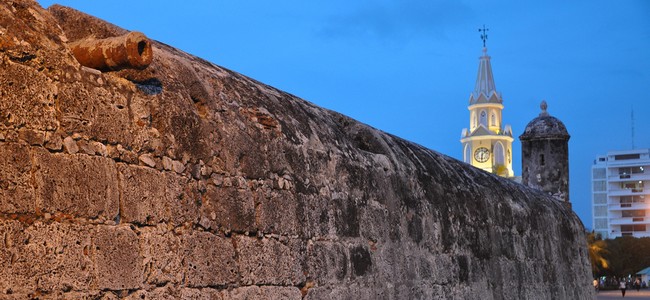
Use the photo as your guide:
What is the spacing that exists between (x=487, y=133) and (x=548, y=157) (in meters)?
106

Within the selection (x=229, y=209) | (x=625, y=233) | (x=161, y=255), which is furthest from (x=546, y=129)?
(x=625, y=233)

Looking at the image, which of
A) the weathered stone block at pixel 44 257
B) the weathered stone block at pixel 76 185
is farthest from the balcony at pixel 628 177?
the weathered stone block at pixel 44 257

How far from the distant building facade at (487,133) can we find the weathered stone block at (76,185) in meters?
116

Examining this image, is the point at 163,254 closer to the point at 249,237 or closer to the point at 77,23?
the point at 249,237

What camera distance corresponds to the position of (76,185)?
12.8 ft

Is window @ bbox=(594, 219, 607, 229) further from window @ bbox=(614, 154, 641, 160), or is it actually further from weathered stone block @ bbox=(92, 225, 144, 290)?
weathered stone block @ bbox=(92, 225, 144, 290)

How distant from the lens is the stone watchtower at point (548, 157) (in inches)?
617

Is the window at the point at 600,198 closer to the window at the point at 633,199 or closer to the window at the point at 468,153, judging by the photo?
the window at the point at 633,199


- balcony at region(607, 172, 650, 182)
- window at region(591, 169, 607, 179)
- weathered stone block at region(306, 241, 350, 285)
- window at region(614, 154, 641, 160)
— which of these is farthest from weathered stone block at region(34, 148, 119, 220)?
window at region(591, 169, 607, 179)

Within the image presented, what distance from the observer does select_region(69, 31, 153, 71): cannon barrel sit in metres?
4.26

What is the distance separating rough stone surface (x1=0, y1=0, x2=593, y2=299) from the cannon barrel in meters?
0.06

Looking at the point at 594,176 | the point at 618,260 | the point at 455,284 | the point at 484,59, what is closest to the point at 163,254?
the point at 455,284

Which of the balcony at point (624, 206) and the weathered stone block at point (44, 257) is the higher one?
the balcony at point (624, 206)

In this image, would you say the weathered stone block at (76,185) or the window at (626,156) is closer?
the weathered stone block at (76,185)
